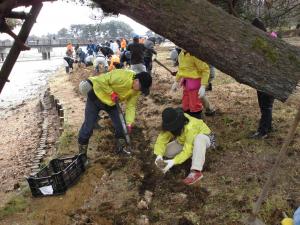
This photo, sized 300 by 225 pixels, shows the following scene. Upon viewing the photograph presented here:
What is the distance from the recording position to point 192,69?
636cm

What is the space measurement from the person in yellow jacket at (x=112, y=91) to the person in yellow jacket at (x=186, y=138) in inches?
33.7

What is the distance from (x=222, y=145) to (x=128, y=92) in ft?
5.08

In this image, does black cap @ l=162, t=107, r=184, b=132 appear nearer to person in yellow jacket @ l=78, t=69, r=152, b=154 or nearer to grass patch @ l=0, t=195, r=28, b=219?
person in yellow jacket @ l=78, t=69, r=152, b=154

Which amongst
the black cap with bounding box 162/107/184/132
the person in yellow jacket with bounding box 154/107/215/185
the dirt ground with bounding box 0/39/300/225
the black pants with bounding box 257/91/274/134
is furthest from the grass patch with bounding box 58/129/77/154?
the black pants with bounding box 257/91/274/134

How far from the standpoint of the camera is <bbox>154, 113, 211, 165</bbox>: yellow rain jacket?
496 centimetres

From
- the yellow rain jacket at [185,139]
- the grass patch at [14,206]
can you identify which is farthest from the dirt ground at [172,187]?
the yellow rain jacket at [185,139]

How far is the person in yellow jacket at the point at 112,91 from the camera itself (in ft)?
18.7

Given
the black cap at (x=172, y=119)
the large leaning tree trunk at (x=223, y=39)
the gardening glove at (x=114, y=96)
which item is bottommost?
the gardening glove at (x=114, y=96)

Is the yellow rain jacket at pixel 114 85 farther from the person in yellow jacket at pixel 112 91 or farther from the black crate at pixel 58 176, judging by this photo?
the black crate at pixel 58 176

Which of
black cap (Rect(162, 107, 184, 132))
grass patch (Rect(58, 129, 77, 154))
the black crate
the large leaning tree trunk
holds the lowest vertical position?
grass patch (Rect(58, 129, 77, 154))

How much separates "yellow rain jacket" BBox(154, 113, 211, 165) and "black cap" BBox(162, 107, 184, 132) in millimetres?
157

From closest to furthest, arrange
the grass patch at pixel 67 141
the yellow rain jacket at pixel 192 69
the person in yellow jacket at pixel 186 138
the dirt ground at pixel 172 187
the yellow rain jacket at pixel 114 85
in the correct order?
the dirt ground at pixel 172 187, the person in yellow jacket at pixel 186 138, the yellow rain jacket at pixel 114 85, the yellow rain jacket at pixel 192 69, the grass patch at pixel 67 141

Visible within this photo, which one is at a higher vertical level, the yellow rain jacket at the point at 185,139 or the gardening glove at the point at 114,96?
the gardening glove at the point at 114,96

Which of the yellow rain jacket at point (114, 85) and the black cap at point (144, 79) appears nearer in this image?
the black cap at point (144, 79)
